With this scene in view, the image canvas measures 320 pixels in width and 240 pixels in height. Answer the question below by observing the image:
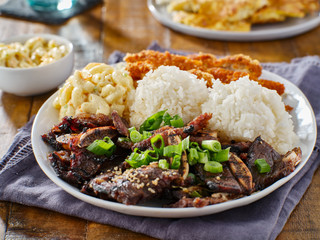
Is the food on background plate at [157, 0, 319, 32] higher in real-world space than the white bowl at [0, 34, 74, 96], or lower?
higher

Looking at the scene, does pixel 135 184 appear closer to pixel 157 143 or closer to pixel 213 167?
pixel 157 143

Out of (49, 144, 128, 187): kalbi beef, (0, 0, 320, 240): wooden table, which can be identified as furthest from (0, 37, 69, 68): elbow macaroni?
(49, 144, 128, 187): kalbi beef

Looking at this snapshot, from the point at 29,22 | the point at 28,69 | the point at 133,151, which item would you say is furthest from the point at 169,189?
the point at 29,22

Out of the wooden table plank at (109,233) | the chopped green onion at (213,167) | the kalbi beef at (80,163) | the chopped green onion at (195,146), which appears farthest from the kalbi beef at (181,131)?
the wooden table plank at (109,233)

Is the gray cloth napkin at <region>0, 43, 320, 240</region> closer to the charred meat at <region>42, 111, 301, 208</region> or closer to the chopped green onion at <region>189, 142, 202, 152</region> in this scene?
the charred meat at <region>42, 111, 301, 208</region>

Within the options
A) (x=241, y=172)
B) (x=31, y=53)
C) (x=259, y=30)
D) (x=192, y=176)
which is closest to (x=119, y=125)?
(x=192, y=176)

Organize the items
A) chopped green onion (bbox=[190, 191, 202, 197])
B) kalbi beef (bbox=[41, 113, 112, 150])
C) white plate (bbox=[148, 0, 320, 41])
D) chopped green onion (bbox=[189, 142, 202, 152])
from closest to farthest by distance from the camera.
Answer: chopped green onion (bbox=[190, 191, 202, 197])
chopped green onion (bbox=[189, 142, 202, 152])
kalbi beef (bbox=[41, 113, 112, 150])
white plate (bbox=[148, 0, 320, 41])
